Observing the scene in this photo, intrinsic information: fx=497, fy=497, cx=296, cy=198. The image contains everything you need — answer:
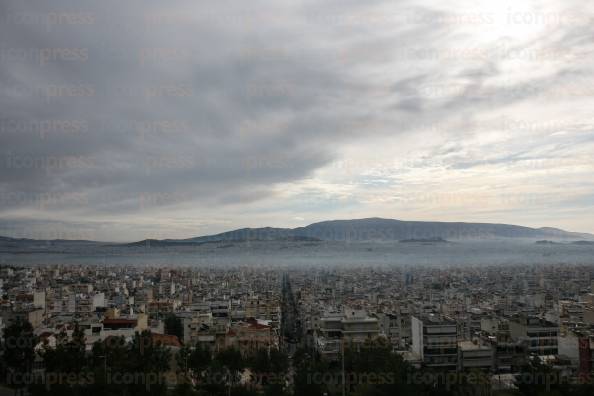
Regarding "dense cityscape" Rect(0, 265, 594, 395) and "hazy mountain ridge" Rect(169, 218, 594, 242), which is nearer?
"dense cityscape" Rect(0, 265, 594, 395)

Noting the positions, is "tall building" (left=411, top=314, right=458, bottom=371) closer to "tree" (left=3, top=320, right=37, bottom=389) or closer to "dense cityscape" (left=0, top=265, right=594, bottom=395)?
"dense cityscape" (left=0, top=265, right=594, bottom=395)

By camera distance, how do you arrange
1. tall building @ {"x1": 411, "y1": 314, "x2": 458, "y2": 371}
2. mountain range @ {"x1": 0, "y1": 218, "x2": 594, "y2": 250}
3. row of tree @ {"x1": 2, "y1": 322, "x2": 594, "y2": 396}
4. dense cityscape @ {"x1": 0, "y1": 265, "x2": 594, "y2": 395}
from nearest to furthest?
1. row of tree @ {"x1": 2, "y1": 322, "x2": 594, "y2": 396}
2. dense cityscape @ {"x1": 0, "y1": 265, "x2": 594, "y2": 395}
3. tall building @ {"x1": 411, "y1": 314, "x2": 458, "y2": 371}
4. mountain range @ {"x1": 0, "y1": 218, "x2": 594, "y2": 250}

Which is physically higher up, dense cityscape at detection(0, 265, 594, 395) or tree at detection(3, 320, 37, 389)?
tree at detection(3, 320, 37, 389)

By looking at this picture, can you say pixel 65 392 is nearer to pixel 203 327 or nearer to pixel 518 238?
pixel 203 327

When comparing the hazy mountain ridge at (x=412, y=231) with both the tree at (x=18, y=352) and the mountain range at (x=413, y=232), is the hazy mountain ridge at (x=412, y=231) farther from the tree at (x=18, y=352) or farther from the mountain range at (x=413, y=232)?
the tree at (x=18, y=352)

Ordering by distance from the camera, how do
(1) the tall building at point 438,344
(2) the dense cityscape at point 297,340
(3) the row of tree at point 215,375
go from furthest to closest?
1. (1) the tall building at point 438,344
2. (2) the dense cityscape at point 297,340
3. (3) the row of tree at point 215,375

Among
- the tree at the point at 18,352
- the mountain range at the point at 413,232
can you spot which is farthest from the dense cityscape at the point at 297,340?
the mountain range at the point at 413,232

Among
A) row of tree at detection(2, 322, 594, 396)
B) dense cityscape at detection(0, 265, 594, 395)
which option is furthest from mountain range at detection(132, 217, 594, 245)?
row of tree at detection(2, 322, 594, 396)

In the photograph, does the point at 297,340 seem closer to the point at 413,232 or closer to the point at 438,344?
the point at 438,344
